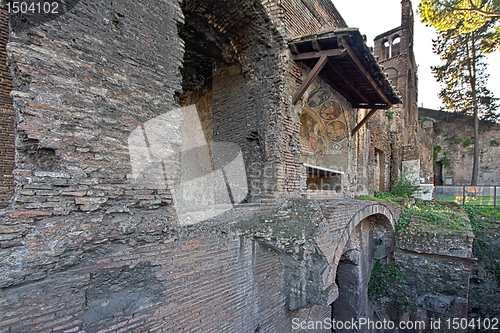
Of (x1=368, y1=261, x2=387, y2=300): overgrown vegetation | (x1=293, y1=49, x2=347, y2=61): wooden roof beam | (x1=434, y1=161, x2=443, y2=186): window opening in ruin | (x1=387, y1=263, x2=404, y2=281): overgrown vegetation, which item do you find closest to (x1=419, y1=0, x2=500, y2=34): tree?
(x1=293, y1=49, x2=347, y2=61): wooden roof beam

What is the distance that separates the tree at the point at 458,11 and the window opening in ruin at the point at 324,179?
6.59 meters

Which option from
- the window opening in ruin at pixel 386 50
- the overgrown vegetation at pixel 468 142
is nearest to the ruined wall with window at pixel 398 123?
the window opening in ruin at pixel 386 50

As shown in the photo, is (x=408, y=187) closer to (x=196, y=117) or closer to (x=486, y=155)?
(x=196, y=117)

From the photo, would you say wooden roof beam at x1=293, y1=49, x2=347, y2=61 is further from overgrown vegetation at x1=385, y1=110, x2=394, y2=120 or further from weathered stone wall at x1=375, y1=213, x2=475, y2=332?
overgrown vegetation at x1=385, y1=110, x2=394, y2=120

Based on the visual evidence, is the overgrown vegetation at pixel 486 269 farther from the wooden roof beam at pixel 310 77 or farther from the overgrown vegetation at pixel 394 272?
the wooden roof beam at pixel 310 77

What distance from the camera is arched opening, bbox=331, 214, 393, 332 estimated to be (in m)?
7.79

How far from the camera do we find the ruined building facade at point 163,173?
2396mm

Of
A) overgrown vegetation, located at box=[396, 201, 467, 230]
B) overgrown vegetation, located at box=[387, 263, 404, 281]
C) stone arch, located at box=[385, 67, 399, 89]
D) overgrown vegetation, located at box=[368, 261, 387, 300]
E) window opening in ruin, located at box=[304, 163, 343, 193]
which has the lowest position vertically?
overgrown vegetation, located at box=[368, 261, 387, 300]

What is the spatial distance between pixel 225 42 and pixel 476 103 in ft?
58.9

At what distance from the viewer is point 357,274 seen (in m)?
7.83

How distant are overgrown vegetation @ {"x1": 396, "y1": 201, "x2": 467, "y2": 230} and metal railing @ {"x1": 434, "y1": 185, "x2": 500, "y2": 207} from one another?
1.54 metres

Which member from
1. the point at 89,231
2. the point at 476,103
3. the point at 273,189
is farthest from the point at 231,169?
the point at 476,103

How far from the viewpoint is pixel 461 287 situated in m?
7.26

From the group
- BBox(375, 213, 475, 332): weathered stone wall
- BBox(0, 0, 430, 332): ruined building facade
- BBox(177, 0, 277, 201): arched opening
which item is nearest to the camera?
BBox(0, 0, 430, 332): ruined building facade
